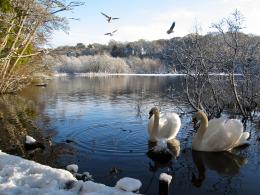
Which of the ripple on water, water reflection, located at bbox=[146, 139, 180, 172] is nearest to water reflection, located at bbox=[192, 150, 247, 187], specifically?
water reflection, located at bbox=[146, 139, 180, 172]

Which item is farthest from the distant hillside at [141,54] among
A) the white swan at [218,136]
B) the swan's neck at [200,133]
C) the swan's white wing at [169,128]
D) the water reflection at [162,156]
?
the water reflection at [162,156]

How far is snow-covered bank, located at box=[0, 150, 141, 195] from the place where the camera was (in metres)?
7.04

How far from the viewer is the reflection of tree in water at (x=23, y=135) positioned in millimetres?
11656

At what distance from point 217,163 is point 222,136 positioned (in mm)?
1135

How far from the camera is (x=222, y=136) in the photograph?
1217 centimetres

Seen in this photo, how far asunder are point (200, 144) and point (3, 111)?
1295 centimetres

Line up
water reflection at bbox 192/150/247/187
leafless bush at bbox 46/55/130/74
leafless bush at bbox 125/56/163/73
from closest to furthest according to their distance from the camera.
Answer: water reflection at bbox 192/150/247/187 → leafless bush at bbox 46/55/130/74 → leafless bush at bbox 125/56/163/73

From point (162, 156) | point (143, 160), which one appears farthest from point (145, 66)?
point (143, 160)

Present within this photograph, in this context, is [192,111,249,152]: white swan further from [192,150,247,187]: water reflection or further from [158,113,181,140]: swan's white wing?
[158,113,181,140]: swan's white wing

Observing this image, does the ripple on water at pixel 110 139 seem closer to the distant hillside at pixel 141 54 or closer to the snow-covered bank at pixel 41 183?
the snow-covered bank at pixel 41 183

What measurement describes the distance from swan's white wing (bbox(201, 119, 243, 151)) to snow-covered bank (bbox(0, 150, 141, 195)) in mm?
5788

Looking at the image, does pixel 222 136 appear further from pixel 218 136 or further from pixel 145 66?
pixel 145 66

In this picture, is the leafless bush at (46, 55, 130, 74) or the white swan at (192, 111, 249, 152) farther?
the leafless bush at (46, 55, 130, 74)

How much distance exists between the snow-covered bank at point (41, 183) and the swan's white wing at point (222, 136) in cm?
579
